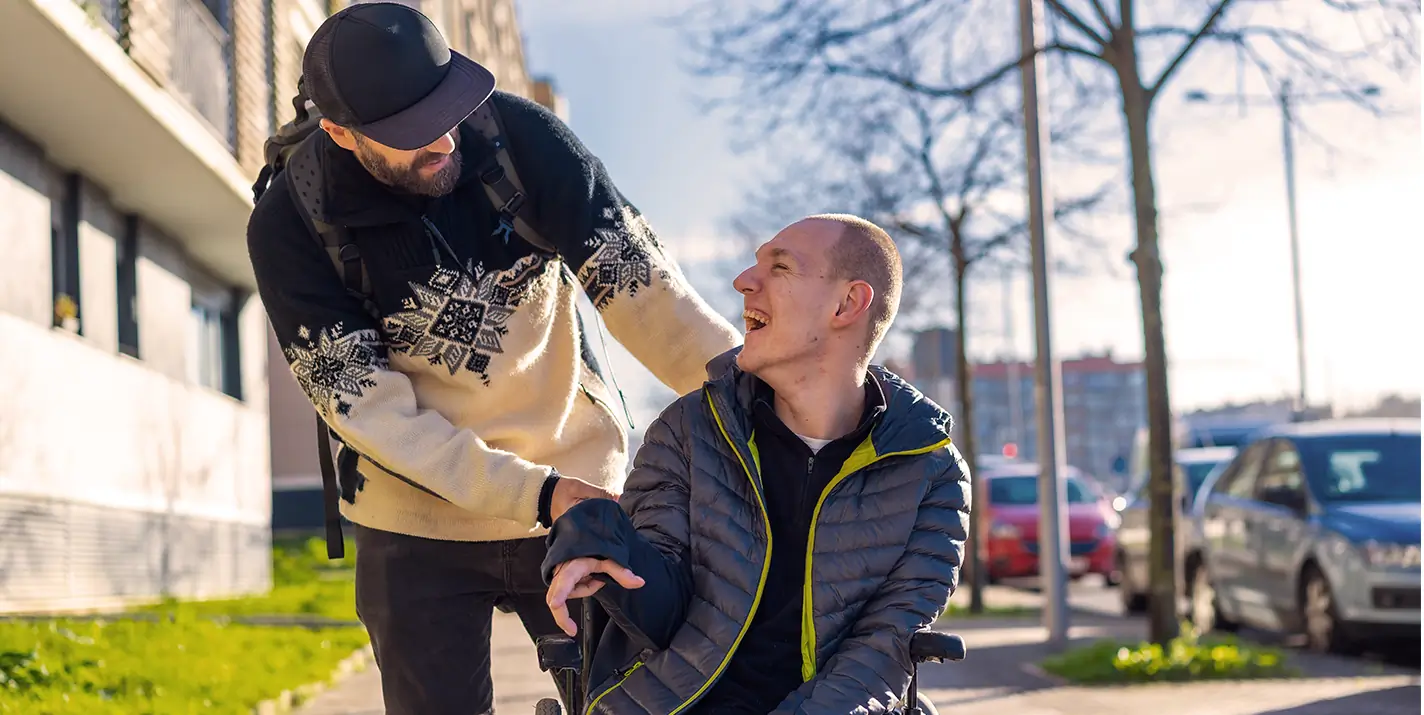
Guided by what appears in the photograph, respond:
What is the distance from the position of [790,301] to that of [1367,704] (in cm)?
645

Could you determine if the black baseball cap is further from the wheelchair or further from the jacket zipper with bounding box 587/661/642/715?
the jacket zipper with bounding box 587/661/642/715

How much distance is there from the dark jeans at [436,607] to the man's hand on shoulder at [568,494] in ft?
1.30

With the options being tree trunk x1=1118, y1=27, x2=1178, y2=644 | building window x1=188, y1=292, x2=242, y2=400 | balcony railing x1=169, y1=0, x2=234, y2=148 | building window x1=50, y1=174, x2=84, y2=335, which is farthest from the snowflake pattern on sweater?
building window x1=188, y1=292, x2=242, y2=400

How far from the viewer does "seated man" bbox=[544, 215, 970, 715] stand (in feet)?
11.0

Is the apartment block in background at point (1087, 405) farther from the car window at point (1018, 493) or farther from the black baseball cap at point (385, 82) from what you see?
the black baseball cap at point (385, 82)

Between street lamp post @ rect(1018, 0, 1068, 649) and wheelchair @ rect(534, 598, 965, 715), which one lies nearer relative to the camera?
wheelchair @ rect(534, 598, 965, 715)

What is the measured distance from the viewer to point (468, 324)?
3.73 metres

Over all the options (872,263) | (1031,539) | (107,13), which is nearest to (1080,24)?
(107,13)

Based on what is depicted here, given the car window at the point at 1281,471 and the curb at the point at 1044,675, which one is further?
the car window at the point at 1281,471

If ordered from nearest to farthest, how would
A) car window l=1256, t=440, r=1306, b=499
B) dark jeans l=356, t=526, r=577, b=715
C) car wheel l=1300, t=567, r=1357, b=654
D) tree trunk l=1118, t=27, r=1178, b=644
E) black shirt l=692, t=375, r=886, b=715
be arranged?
black shirt l=692, t=375, r=886, b=715
dark jeans l=356, t=526, r=577, b=715
tree trunk l=1118, t=27, r=1178, b=644
car wheel l=1300, t=567, r=1357, b=654
car window l=1256, t=440, r=1306, b=499

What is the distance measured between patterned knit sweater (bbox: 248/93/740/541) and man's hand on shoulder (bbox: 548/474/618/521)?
0.16 ft

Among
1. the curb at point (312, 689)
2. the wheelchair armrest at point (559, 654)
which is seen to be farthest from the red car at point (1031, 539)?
the wheelchair armrest at point (559, 654)

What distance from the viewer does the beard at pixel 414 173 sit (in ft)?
11.5

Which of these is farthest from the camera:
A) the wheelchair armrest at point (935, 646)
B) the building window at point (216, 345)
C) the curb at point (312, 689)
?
the building window at point (216, 345)
